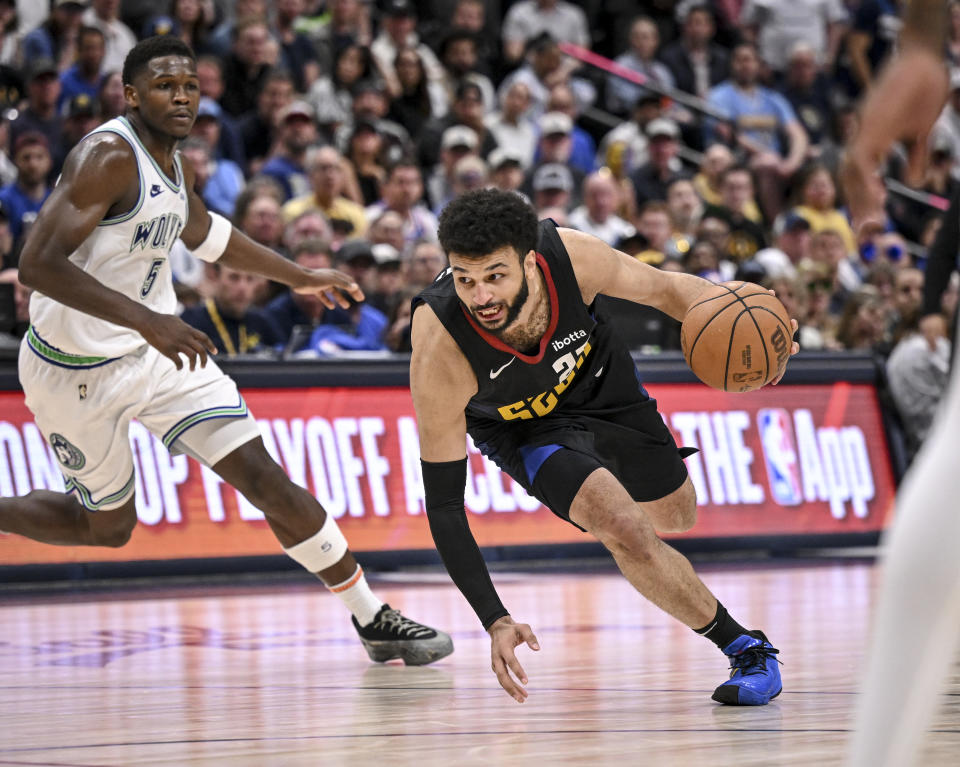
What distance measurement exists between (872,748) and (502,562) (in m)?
6.89

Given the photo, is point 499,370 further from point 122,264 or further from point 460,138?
point 460,138

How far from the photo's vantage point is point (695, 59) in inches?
596

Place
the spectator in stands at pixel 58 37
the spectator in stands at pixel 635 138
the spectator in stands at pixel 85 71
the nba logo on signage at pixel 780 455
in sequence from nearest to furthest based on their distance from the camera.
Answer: the nba logo on signage at pixel 780 455 < the spectator in stands at pixel 85 71 < the spectator in stands at pixel 58 37 < the spectator in stands at pixel 635 138

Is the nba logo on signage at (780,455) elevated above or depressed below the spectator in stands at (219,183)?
below

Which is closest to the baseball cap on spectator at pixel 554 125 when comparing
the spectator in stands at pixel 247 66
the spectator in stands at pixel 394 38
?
the spectator in stands at pixel 394 38

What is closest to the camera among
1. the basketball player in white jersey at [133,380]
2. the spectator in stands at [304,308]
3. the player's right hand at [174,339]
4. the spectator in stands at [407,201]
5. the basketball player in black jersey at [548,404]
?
the basketball player in black jersey at [548,404]

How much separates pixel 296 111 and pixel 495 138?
7.72 feet

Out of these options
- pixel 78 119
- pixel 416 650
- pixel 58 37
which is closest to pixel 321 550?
pixel 416 650

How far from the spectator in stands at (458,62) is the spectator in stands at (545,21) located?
3.18ft

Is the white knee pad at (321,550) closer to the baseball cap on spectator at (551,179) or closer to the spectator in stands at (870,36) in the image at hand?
the baseball cap on spectator at (551,179)

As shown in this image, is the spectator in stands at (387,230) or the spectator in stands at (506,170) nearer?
the spectator in stands at (387,230)

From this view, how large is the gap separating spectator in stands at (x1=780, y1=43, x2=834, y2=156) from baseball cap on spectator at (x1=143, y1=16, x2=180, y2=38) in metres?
6.81

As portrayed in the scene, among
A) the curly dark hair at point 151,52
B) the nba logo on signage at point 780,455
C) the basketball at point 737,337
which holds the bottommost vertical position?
the nba logo on signage at point 780,455

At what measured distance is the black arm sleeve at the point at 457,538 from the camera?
4031mm
